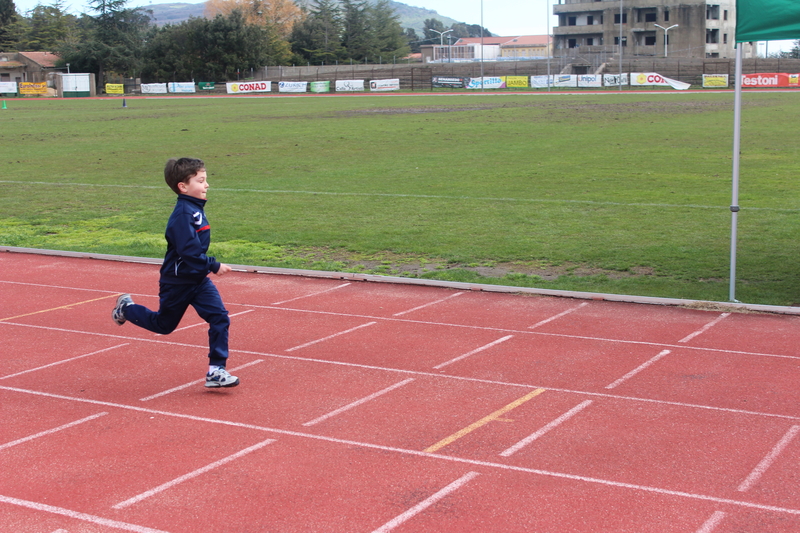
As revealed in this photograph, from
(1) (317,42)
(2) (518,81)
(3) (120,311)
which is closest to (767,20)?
(3) (120,311)

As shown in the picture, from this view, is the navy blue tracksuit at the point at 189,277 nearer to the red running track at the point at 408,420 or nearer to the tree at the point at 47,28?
the red running track at the point at 408,420

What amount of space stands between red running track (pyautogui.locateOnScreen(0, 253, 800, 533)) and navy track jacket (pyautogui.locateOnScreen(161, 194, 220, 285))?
93 cm

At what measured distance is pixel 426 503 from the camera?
4.75 meters

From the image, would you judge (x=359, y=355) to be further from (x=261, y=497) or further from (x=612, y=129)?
(x=612, y=129)

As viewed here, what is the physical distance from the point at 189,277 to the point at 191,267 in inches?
4.3

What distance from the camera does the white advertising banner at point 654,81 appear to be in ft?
225

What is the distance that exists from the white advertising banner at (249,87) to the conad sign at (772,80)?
44.3 meters

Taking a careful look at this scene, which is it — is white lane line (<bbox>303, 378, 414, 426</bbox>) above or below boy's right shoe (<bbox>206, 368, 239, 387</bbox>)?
below

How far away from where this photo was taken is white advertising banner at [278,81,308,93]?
84.4 metres

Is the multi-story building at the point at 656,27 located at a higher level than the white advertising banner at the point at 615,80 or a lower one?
higher

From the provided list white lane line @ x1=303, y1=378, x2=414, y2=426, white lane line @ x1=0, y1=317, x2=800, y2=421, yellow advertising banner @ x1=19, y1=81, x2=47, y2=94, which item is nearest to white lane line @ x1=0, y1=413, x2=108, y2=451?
white lane line @ x1=0, y1=317, x2=800, y2=421

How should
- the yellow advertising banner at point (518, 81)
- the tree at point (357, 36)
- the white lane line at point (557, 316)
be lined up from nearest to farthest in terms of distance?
the white lane line at point (557, 316)
the yellow advertising banner at point (518, 81)
the tree at point (357, 36)

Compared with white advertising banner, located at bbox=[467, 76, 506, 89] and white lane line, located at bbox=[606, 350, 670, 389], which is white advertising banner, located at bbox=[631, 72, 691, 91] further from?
white lane line, located at bbox=[606, 350, 670, 389]

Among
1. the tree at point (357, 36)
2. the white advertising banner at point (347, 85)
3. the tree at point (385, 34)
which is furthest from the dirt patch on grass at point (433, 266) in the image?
the tree at point (385, 34)
